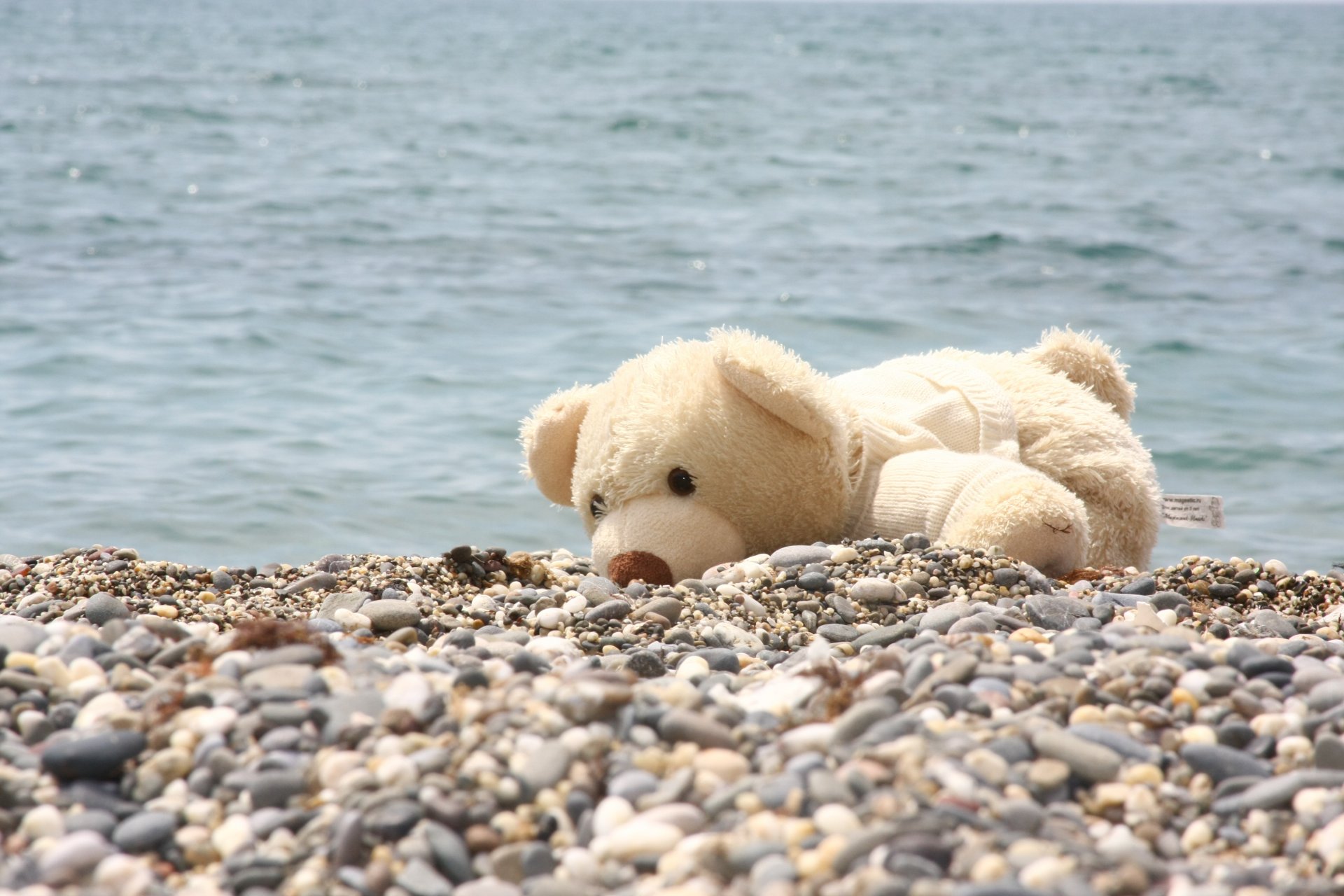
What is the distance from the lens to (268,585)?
3.73m

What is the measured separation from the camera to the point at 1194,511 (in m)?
4.50

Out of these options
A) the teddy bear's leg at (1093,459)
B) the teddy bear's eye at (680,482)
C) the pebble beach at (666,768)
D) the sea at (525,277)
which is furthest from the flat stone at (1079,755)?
the sea at (525,277)

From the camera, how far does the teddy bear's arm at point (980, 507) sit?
3494 mm

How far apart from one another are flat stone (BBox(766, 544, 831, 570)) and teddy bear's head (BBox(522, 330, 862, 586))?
0.73ft

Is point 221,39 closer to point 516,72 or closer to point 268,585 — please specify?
point 516,72

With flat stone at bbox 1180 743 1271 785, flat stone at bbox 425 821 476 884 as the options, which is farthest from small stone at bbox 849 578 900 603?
flat stone at bbox 425 821 476 884

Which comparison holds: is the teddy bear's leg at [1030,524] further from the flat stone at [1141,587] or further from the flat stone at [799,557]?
the flat stone at [799,557]

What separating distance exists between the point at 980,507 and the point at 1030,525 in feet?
0.50

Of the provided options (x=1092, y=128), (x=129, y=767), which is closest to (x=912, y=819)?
(x=129, y=767)

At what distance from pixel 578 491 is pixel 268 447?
3099 mm

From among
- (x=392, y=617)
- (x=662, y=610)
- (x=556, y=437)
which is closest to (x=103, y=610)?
(x=392, y=617)

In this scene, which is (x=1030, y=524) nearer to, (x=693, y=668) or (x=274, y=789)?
(x=693, y=668)

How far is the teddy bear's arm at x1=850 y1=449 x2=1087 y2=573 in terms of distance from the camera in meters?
3.49

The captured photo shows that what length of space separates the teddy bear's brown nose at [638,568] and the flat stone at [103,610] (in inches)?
50.1
